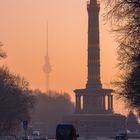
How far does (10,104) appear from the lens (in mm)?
105875

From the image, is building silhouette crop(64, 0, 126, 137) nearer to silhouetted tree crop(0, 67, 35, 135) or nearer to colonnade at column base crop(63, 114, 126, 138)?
colonnade at column base crop(63, 114, 126, 138)

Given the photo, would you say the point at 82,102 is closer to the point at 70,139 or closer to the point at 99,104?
the point at 99,104

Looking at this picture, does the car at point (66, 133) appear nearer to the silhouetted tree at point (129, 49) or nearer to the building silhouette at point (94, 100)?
the silhouetted tree at point (129, 49)

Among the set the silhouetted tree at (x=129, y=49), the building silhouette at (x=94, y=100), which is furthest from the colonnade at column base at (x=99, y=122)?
the silhouetted tree at (x=129, y=49)

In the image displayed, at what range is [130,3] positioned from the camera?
39719 mm

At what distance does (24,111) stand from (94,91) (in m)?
61.4

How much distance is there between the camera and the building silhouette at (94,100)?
16488 cm

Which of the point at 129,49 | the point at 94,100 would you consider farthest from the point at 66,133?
the point at 94,100

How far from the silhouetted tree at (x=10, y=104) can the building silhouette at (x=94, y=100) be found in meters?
48.0

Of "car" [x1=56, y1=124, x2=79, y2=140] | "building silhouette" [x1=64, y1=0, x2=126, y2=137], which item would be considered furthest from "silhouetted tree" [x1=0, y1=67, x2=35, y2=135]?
"building silhouette" [x1=64, y1=0, x2=126, y2=137]

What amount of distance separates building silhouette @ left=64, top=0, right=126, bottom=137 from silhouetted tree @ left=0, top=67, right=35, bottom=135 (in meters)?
48.0

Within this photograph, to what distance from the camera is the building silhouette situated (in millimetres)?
164875

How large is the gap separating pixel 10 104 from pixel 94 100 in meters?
65.2

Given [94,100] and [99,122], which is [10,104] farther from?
[94,100]
